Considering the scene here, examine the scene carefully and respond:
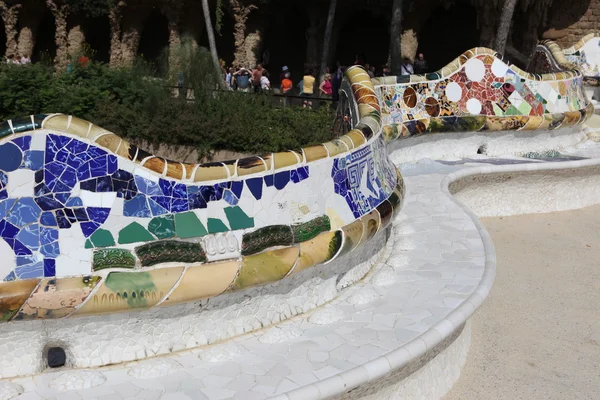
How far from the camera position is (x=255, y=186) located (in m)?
3.83

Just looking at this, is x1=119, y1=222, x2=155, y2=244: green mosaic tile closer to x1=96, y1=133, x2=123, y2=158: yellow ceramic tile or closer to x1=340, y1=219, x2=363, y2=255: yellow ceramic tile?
x1=96, y1=133, x2=123, y2=158: yellow ceramic tile

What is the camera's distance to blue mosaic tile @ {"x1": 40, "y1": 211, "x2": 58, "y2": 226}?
133 inches

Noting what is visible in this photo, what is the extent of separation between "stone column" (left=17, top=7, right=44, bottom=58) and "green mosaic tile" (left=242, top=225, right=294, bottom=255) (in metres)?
17.4

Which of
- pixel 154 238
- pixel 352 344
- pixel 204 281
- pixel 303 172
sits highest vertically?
pixel 303 172

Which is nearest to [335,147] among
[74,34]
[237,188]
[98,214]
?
[237,188]

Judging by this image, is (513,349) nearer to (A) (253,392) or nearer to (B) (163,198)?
(A) (253,392)

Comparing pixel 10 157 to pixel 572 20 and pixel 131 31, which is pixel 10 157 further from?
pixel 131 31

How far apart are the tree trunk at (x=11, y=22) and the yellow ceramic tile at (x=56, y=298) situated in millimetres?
17310

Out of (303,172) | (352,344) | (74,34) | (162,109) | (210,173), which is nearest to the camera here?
(210,173)

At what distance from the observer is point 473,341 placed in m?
5.08

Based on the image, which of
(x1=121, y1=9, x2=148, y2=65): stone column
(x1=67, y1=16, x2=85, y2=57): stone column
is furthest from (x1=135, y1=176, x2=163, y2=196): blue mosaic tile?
(x1=67, y1=16, x2=85, y2=57): stone column

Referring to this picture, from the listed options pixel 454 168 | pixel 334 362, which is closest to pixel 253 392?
pixel 334 362

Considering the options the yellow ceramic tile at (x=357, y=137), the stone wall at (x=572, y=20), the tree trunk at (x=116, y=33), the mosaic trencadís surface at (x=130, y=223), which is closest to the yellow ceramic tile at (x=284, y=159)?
the mosaic trencadís surface at (x=130, y=223)

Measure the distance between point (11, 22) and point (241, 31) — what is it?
20.5ft
